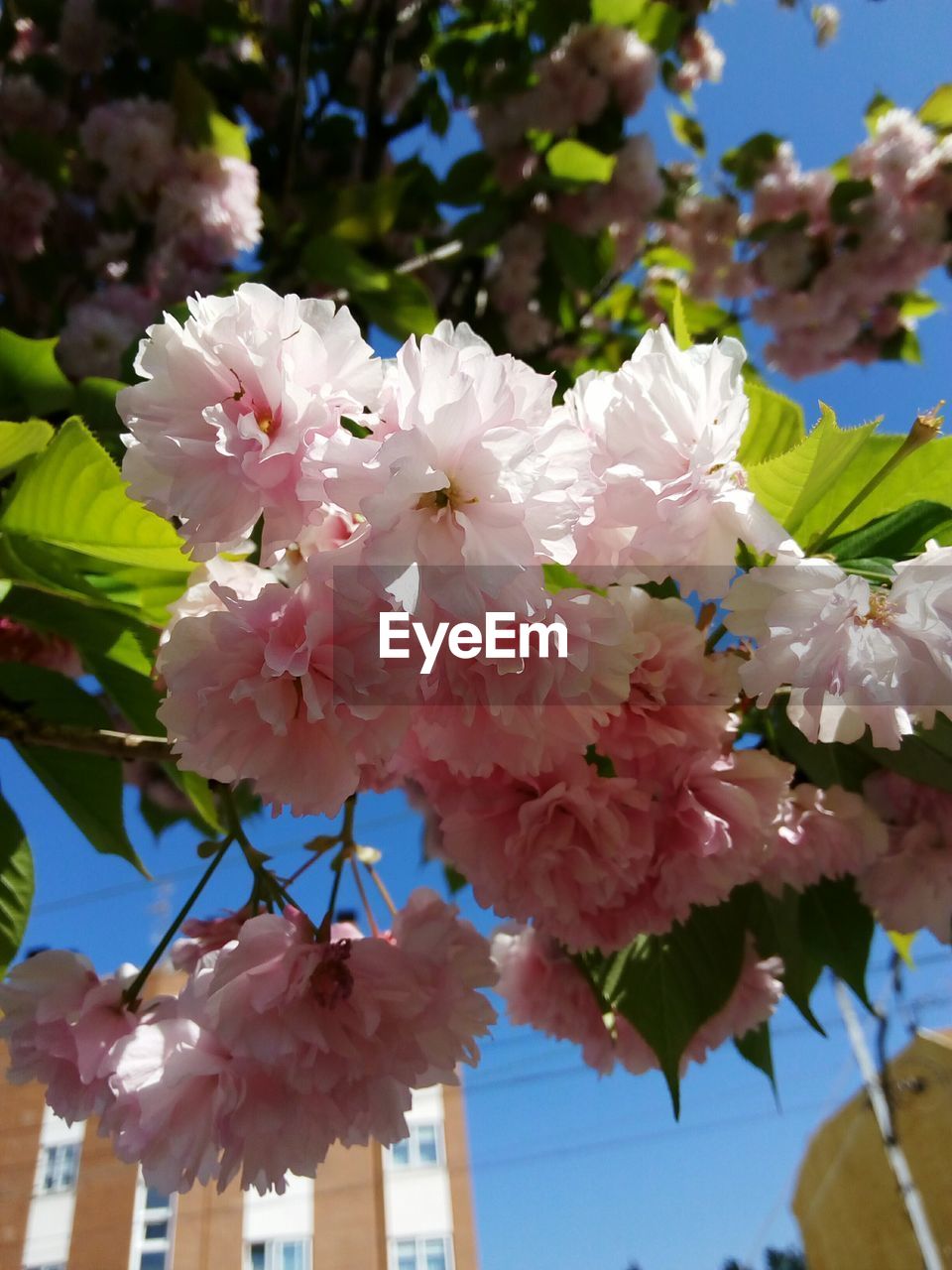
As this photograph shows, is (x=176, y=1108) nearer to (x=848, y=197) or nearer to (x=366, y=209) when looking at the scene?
(x=366, y=209)

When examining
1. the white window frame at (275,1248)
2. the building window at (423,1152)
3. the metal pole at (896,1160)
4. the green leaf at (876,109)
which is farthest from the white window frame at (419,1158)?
the green leaf at (876,109)

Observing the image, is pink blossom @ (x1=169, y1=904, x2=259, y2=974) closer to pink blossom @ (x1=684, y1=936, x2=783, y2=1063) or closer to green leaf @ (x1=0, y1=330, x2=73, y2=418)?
pink blossom @ (x1=684, y1=936, x2=783, y2=1063)

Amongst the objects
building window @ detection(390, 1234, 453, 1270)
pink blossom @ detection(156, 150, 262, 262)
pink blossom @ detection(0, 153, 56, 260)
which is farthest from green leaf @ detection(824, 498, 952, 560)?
building window @ detection(390, 1234, 453, 1270)

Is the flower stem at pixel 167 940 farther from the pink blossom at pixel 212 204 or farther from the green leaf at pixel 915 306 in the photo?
the green leaf at pixel 915 306

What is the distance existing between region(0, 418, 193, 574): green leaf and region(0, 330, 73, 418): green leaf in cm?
26

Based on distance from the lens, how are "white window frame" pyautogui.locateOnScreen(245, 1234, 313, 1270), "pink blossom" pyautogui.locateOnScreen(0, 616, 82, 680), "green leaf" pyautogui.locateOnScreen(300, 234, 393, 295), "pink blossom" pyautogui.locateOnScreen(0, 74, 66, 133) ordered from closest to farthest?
"pink blossom" pyautogui.locateOnScreen(0, 616, 82, 680)
"green leaf" pyautogui.locateOnScreen(300, 234, 393, 295)
"pink blossom" pyautogui.locateOnScreen(0, 74, 66, 133)
"white window frame" pyautogui.locateOnScreen(245, 1234, 313, 1270)

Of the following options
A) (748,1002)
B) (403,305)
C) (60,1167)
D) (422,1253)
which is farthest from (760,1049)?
(422,1253)

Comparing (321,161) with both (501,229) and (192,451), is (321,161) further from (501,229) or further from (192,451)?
(192,451)

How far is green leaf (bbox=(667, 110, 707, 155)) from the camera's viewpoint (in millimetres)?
2275

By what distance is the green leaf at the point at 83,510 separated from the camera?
473 millimetres

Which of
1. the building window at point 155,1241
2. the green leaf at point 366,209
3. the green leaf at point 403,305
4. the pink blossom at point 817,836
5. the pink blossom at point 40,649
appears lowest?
the building window at point 155,1241

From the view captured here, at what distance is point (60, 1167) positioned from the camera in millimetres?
1802

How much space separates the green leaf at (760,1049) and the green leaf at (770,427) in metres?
0.45

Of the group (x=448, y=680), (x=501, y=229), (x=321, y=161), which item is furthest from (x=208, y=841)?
(x=321, y=161)
